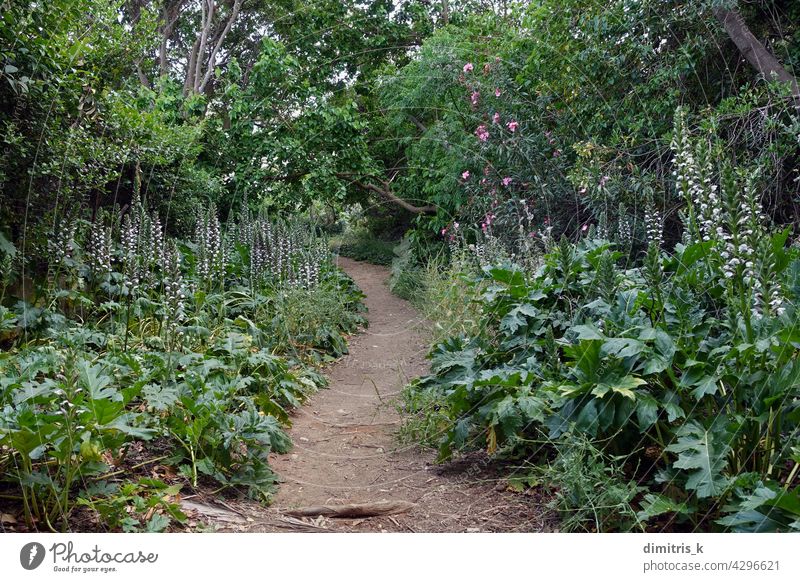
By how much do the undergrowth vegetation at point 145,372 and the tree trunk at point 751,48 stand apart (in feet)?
11.6

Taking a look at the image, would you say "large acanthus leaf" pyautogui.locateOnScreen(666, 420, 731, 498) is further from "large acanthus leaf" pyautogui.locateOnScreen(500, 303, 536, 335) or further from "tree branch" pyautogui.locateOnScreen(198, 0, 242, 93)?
"tree branch" pyautogui.locateOnScreen(198, 0, 242, 93)

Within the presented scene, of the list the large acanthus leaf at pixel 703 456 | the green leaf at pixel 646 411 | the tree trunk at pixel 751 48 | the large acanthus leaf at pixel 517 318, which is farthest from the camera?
the tree trunk at pixel 751 48

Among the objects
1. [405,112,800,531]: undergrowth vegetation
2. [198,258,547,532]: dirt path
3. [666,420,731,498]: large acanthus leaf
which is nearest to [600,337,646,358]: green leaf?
[405,112,800,531]: undergrowth vegetation

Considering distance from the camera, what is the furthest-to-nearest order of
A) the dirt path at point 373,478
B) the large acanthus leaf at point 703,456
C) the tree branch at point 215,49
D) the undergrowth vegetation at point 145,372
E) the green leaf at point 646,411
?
the tree branch at point 215,49
the dirt path at point 373,478
the green leaf at point 646,411
the undergrowth vegetation at point 145,372
the large acanthus leaf at point 703,456

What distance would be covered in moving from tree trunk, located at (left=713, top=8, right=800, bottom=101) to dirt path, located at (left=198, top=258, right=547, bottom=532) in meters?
2.93

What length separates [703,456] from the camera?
1.70m

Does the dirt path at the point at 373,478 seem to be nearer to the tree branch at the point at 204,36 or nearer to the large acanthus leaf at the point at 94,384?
the large acanthus leaf at the point at 94,384

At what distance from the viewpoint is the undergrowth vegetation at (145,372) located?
1773mm

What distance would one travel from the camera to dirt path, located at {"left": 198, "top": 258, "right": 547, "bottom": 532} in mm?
1990

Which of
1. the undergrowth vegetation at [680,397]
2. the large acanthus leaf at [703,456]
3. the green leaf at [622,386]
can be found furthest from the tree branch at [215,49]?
the large acanthus leaf at [703,456]

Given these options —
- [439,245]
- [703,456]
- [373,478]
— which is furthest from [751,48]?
[439,245]

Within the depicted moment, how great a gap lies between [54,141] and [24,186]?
0.94 ft

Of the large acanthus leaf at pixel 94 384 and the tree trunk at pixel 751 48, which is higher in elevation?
the tree trunk at pixel 751 48
